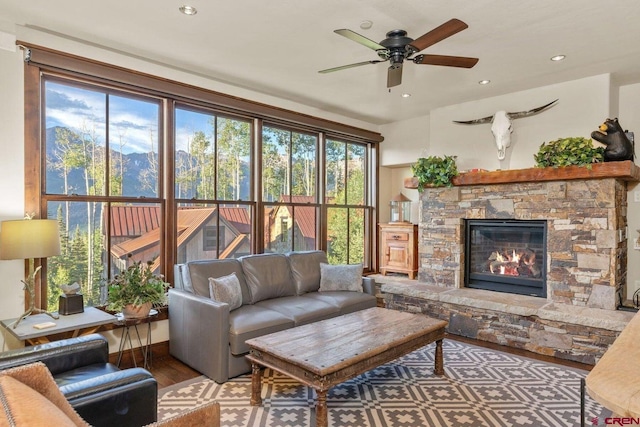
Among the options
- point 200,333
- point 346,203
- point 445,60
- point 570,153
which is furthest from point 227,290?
point 570,153

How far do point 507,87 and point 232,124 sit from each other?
10.5ft

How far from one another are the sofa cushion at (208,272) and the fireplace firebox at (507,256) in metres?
2.80

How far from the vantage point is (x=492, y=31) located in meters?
3.08

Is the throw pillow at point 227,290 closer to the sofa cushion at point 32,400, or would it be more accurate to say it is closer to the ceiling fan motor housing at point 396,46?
the sofa cushion at point 32,400

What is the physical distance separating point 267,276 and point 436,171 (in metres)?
2.44

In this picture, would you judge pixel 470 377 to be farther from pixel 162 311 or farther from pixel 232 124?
pixel 232 124

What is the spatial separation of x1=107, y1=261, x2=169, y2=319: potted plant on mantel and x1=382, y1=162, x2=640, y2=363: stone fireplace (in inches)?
116

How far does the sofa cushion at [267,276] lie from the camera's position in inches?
158

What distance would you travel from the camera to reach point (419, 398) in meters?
2.88

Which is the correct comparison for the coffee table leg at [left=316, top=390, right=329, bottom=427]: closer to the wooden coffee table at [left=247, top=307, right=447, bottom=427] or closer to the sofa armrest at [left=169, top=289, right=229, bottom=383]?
the wooden coffee table at [left=247, top=307, right=447, bottom=427]

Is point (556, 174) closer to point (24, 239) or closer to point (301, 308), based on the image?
point (301, 308)

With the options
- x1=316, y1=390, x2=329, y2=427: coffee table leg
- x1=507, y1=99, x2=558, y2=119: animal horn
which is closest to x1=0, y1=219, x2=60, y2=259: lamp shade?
x1=316, y1=390, x2=329, y2=427: coffee table leg

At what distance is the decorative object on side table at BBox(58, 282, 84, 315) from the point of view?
3000mm

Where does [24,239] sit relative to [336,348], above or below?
Result: above
